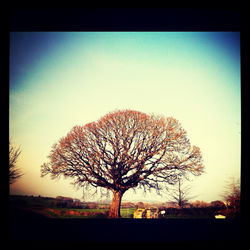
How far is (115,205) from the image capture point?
21.0ft

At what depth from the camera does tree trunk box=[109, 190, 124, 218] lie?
20.7ft

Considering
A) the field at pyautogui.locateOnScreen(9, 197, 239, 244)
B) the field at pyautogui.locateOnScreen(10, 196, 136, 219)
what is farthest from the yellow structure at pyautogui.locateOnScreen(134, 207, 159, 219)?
the field at pyautogui.locateOnScreen(9, 197, 239, 244)

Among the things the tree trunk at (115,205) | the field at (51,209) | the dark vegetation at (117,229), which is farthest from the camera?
the tree trunk at (115,205)

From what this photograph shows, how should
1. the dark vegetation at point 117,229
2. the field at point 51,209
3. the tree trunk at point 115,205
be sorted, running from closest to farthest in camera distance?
1. the dark vegetation at point 117,229
2. the field at point 51,209
3. the tree trunk at point 115,205

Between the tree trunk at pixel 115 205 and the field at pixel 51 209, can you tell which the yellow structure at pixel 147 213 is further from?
the tree trunk at pixel 115 205

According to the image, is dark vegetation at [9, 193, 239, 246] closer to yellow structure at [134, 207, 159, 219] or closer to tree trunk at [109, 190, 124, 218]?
tree trunk at [109, 190, 124, 218]

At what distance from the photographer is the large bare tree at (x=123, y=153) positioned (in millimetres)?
6445

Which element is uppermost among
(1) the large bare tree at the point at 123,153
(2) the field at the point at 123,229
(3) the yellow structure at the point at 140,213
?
(1) the large bare tree at the point at 123,153

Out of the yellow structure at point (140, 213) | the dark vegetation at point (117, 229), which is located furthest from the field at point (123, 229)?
the yellow structure at point (140, 213)

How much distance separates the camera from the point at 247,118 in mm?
4426

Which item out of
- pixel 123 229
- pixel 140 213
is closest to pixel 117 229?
pixel 123 229

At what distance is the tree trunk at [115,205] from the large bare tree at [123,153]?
0.07ft
